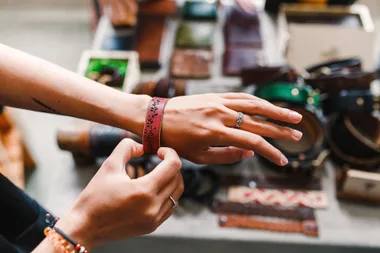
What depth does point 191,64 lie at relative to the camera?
1.45 m

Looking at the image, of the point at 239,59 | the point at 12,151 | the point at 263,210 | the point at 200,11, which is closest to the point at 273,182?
the point at 263,210

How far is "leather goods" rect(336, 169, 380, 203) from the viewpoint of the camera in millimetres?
1095

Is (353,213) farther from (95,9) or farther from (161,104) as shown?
(95,9)

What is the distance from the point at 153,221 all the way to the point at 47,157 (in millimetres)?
1293

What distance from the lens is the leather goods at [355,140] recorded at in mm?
1147

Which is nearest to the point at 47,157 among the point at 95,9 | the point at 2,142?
the point at 2,142

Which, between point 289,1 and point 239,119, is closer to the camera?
point 239,119

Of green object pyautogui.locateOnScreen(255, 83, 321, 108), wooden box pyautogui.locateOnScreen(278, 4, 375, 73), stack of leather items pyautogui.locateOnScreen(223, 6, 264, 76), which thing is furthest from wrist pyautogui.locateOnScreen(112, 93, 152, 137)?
wooden box pyautogui.locateOnScreen(278, 4, 375, 73)

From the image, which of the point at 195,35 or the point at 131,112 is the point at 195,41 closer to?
the point at 195,35

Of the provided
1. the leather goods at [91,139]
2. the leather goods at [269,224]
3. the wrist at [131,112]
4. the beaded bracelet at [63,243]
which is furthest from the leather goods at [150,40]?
the beaded bracelet at [63,243]

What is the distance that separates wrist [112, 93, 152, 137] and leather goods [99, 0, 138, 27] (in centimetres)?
88

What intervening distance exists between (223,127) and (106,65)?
0.68m

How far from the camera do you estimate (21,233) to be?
0.73m

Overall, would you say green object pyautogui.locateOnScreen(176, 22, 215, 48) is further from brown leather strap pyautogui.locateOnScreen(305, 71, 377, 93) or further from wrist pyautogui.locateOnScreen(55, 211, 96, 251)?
wrist pyautogui.locateOnScreen(55, 211, 96, 251)
